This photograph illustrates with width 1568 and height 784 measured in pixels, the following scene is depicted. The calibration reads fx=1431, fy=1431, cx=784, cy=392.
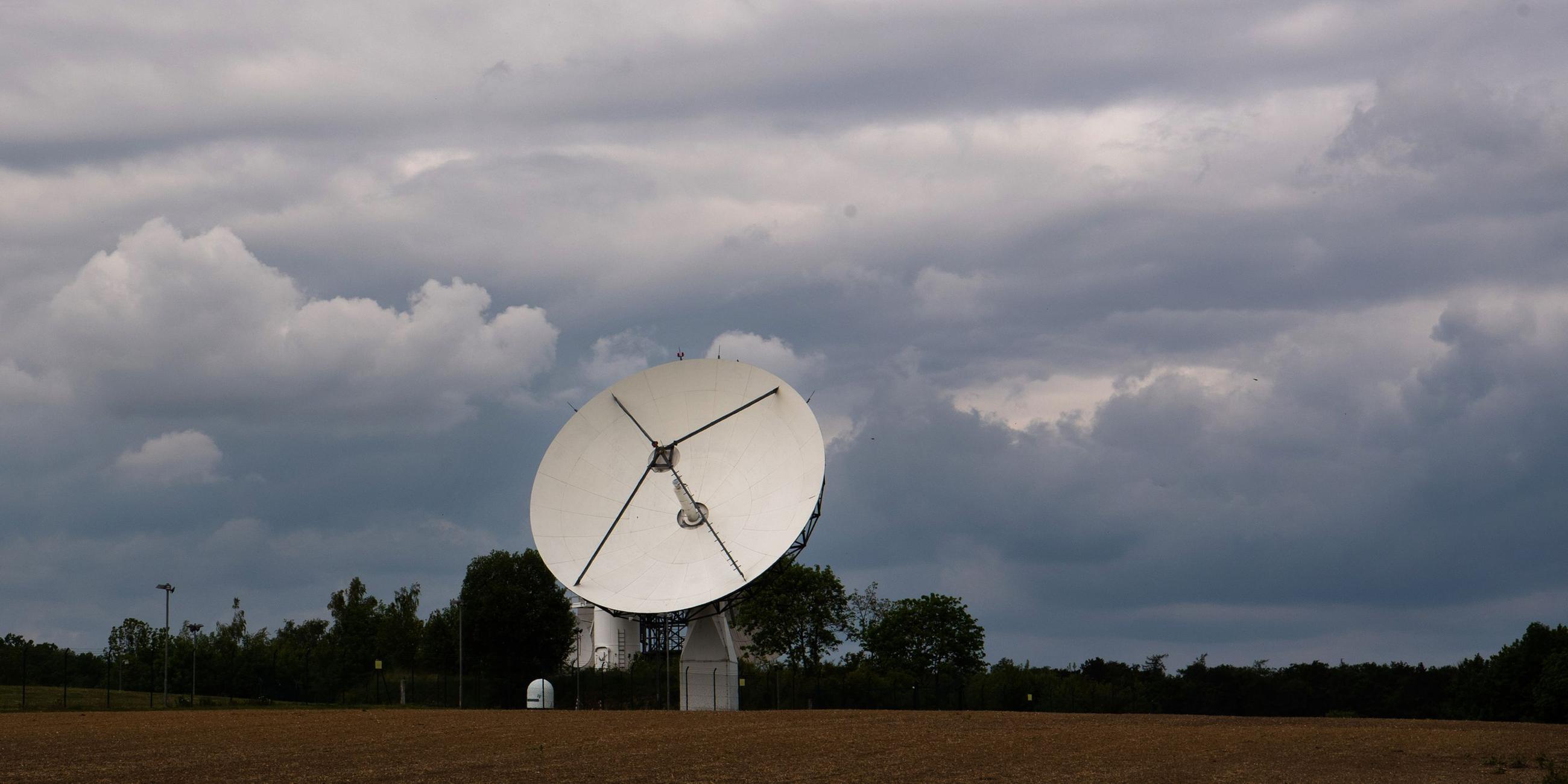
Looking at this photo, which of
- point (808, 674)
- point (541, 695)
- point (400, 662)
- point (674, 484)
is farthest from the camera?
point (400, 662)

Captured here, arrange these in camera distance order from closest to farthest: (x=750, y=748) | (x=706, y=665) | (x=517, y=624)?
(x=750, y=748)
(x=706, y=665)
(x=517, y=624)

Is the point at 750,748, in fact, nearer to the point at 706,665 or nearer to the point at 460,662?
the point at 706,665

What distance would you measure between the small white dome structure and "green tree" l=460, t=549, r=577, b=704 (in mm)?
9938

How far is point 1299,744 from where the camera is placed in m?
39.3

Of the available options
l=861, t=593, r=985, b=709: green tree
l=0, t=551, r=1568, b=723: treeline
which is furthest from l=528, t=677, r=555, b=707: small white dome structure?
l=861, t=593, r=985, b=709: green tree

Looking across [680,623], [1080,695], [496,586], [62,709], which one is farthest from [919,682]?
[62,709]

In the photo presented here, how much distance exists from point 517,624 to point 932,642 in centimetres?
2879

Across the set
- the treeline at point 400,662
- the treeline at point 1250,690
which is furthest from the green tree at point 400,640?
the treeline at point 1250,690

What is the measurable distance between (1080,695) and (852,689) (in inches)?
556

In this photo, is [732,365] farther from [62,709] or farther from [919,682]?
[919,682]

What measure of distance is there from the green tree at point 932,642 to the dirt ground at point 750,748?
4054cm

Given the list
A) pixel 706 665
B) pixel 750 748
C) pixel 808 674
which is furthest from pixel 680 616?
pixel 808 674

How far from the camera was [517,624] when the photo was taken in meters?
80.0

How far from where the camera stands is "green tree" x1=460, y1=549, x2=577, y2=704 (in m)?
80.1
